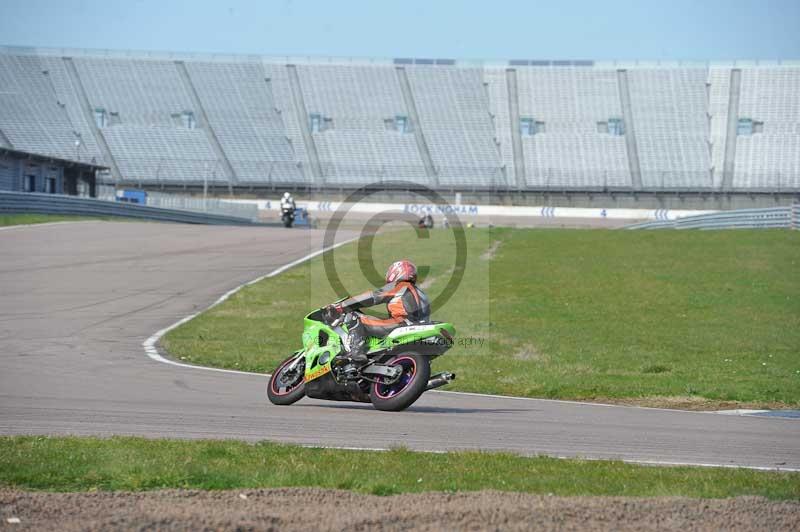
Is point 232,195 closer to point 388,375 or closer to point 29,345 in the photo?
point 29,345

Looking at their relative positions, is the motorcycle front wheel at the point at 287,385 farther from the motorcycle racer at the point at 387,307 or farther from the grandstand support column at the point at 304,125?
the grandstand support column at the point at 304,125

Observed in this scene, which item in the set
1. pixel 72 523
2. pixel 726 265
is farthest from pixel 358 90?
pixel 72 523

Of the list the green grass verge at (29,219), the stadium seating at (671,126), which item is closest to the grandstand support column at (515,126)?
the stadium seating at (671,126)

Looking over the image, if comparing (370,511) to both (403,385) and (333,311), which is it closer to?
(403,385)

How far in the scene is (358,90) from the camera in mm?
76500

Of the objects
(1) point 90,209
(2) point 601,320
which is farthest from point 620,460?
(1) point 90,209

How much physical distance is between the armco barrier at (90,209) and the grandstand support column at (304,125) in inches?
573

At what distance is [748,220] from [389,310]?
105ft

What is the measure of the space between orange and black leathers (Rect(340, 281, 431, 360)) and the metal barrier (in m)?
28.4

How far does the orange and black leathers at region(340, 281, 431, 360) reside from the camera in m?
10.4

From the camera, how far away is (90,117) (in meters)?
71.9

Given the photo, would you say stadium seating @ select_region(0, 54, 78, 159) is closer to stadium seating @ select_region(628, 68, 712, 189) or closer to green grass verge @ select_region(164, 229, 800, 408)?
stadium seating @ select_region(628, 68, 712, 189)

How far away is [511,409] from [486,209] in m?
56.2

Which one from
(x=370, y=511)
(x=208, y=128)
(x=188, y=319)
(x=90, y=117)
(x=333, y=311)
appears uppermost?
(x=90, y=117)
